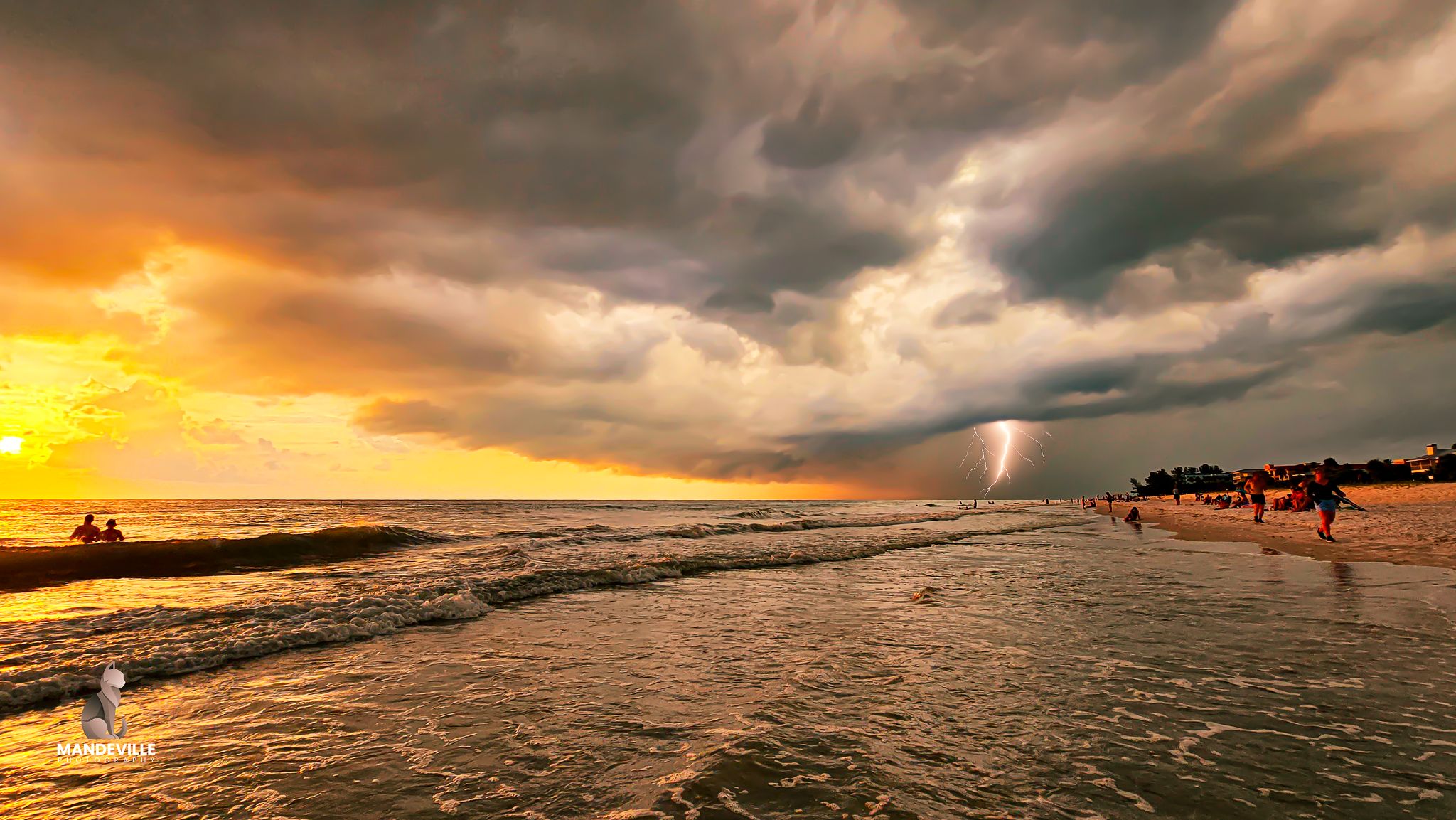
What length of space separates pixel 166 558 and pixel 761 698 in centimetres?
3042

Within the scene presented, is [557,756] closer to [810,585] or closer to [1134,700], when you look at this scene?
[1134,700]

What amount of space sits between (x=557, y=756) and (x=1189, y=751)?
19.9ft

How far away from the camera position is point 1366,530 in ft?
91.9

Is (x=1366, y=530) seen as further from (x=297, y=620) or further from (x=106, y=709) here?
(x=106, y=709)

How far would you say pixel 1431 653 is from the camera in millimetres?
8211

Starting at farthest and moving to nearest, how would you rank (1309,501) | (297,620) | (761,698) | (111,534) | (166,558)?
(1309,501) < (111,534) < (166,558) < (297,620) < (761,698)

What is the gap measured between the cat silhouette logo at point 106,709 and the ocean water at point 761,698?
0.22 m

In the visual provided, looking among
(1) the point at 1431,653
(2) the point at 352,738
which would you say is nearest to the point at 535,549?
(2) the point at 352,738

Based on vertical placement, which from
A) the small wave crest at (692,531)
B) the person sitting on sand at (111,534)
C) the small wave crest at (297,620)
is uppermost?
the person sitting on sand at (111,534)

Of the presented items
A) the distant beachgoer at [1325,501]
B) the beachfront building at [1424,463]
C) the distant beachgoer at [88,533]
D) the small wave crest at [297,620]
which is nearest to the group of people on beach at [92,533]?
the distant beachgoer at [88,533]

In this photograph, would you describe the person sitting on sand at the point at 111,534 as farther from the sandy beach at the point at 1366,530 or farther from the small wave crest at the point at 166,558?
the sandy beach at the point at 1366,530

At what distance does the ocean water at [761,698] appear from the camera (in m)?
4.97

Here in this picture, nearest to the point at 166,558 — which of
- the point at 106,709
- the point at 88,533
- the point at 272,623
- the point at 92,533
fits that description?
the point at 88,533

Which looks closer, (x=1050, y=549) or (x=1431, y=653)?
(x=1431, y=653)
